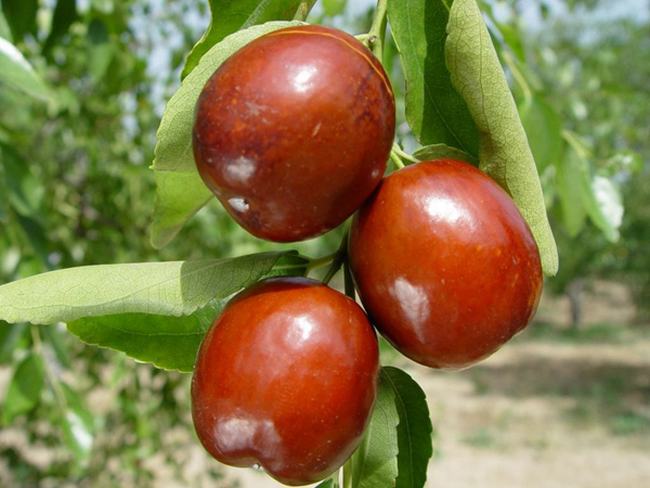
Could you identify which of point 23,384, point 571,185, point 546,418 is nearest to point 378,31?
point 571,185

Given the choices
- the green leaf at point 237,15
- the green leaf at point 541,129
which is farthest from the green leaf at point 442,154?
the green leaf at point 541,129

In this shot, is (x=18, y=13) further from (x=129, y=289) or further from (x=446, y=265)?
(x=446, y=265)

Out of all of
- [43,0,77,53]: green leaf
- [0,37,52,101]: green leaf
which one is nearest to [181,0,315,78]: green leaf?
[0,37,52,101]: green leaf

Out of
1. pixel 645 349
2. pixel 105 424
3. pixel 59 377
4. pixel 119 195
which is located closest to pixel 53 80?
pixel 119 195

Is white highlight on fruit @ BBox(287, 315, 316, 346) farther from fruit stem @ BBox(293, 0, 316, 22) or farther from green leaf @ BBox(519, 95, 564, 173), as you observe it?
green leaf @ BBox(519, 95, 564, 173)

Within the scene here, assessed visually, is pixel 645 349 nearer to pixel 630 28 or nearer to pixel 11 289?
pixel 630 28

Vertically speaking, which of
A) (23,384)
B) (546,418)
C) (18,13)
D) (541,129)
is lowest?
(546,418)
